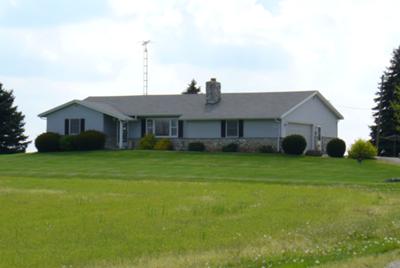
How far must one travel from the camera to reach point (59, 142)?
181 ft

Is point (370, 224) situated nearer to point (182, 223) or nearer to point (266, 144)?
point (182, 223)

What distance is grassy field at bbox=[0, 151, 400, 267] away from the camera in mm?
12992

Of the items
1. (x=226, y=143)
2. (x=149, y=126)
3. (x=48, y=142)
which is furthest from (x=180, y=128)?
(x=48, y=142)

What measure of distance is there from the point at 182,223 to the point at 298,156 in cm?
3222

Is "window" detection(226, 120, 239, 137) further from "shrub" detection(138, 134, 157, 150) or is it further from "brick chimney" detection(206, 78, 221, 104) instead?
"shrub" detection(138, 134, 157, 150)

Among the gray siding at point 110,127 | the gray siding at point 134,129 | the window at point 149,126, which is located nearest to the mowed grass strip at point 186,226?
the gray siding at point 110,127

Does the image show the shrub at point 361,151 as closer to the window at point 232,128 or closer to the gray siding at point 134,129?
the window at point 232,128

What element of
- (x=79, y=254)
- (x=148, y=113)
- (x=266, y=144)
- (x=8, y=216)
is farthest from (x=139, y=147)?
(x=79, y=254)

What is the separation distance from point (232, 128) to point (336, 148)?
7111 millimetres

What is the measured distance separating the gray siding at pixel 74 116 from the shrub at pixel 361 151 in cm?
1787

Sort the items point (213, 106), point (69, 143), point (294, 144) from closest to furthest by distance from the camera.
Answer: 1. point (294, 144)
2. point (69, 143)
3. point (213, 106)

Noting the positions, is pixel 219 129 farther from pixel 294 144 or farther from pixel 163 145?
pixel 294 144

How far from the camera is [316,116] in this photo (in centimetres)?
5631

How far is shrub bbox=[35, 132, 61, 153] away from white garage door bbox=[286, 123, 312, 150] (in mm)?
16331
